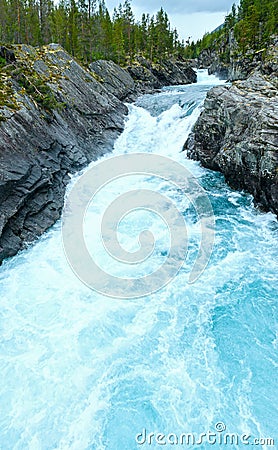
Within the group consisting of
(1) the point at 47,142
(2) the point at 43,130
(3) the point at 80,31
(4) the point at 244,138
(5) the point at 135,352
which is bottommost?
(5) the point at 135,352

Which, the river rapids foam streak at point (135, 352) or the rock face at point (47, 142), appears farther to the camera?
Answer: the rock face at point (47, 142)

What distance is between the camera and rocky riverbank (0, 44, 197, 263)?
49.4 feet

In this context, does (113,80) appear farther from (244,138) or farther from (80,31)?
(244,138)

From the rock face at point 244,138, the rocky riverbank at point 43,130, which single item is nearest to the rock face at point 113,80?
the rocky riverbank at point 43,130

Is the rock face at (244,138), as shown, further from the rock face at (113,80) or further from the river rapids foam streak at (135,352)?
the rock face at (113,80)

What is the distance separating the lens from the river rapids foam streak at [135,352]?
27.3ft

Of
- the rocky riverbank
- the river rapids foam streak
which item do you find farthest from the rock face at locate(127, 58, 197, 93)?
the river rapids foam streak

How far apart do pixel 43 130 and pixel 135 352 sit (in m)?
15.3

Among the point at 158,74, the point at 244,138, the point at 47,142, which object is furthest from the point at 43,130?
the point at 158,74

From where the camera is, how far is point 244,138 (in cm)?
1856

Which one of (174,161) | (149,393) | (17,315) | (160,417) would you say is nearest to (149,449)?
(160,417)

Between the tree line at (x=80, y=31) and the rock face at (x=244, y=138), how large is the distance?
2814cm

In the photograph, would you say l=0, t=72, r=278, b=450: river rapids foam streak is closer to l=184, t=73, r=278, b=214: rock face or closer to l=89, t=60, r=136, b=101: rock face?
l=184, t=73, r=278, b=214: rock face

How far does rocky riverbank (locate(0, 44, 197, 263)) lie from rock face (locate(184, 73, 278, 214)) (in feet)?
28.8
